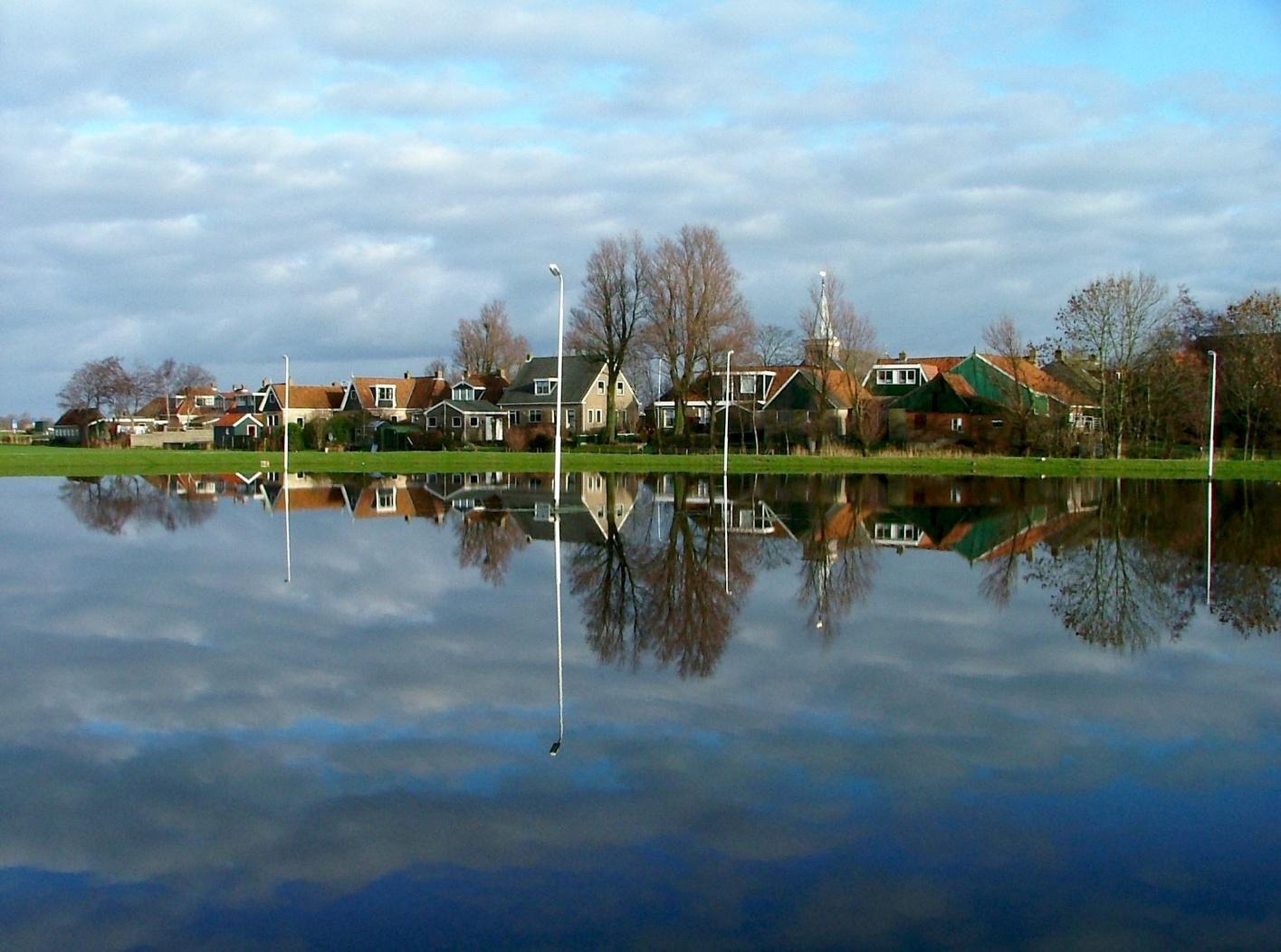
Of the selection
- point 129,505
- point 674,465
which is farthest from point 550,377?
point 129,505

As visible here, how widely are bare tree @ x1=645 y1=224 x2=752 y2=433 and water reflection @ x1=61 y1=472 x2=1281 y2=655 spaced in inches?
1036

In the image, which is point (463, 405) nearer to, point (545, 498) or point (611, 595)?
point (545, 498)

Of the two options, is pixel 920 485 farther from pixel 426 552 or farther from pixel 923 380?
pixel 923 380

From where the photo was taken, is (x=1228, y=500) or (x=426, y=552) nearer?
(x=426, y=552)

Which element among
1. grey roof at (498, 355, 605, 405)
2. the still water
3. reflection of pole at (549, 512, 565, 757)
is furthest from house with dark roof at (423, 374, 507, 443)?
reflection of pole at (549, 512, 565, 757)

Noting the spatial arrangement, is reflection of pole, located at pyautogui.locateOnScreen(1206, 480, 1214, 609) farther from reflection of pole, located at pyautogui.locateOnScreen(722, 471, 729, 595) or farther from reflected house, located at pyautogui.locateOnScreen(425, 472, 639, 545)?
reflected house, located at pyautogui.locateOnScreen(425, 472, 639, 545)

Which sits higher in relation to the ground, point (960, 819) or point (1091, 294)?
point (1091, 294)

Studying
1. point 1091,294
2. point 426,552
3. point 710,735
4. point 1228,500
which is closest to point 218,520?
point 426,552

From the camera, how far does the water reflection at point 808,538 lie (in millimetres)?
13242

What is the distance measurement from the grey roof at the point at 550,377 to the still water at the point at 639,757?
75.8 m

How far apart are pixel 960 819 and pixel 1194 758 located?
2250mm

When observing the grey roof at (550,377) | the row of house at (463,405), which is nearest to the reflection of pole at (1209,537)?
the row of house at (463,405)

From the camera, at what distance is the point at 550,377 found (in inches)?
3787

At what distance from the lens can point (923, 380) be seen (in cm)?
8538
